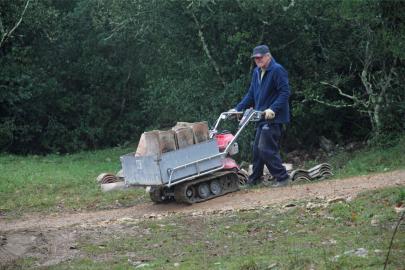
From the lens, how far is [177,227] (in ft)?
34.2

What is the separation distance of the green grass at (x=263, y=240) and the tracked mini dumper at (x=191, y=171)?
0.99 meters

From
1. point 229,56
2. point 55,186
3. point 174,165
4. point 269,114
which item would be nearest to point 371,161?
point 269,114

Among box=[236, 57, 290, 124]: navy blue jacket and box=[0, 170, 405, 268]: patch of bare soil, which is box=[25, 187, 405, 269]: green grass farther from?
box=[236, 57, 290, 124]: navy blue jacket

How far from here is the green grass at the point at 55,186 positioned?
14.2 m

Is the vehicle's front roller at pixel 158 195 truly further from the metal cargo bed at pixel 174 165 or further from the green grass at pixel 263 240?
the green grass at pixel 263 240

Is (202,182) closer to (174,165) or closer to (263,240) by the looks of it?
(174,165)

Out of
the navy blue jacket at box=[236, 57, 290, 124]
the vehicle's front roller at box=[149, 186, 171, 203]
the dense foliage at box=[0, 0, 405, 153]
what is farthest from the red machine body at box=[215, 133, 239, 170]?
the dense foliage at box=[0, 0, 405, 153]

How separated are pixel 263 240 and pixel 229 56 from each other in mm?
10071

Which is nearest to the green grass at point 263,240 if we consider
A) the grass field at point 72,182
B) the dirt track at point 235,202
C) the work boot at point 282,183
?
the dirt track at point 235,202

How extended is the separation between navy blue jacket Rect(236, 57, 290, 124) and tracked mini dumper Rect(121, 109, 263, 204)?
1.01 ft

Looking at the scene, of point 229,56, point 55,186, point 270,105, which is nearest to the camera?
point 270,105

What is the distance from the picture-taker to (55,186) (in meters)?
16.2

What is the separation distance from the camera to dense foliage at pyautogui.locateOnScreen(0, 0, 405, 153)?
56.5ft

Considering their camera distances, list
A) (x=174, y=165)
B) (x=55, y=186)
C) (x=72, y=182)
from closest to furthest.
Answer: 1. (x=174, y=165)
2. (x=55, y=186)
3. (x=72, y=182)
